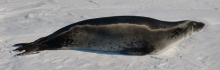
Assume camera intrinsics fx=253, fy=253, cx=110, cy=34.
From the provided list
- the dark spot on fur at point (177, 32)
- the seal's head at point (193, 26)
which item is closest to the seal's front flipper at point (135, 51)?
the dark spot on fur at point (177, 32)

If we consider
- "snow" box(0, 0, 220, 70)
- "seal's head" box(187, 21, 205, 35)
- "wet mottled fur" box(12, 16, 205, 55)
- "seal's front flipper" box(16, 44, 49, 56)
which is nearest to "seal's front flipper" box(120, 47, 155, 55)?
"wet mottled fur" box(12, 16, 205, 55)

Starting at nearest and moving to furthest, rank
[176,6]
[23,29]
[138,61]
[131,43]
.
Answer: [138,61] < [131,43] < [23,29] < [176,6]

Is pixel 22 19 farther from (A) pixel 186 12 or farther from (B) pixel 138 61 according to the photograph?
(A) pixel 186 12

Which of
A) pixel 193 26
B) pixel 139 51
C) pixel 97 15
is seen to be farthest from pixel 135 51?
pixel 97 15

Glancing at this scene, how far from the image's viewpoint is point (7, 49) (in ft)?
12.6

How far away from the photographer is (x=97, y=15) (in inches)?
259

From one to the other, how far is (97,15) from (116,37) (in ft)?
9.29

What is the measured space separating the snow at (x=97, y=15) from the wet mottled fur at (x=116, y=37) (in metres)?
0.14

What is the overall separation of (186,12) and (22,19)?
4.21 m

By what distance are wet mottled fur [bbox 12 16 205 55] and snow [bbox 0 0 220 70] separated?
0.47 ft

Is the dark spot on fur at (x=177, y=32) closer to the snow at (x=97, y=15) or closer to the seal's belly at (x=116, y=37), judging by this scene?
the snow at (x=97, y=15)

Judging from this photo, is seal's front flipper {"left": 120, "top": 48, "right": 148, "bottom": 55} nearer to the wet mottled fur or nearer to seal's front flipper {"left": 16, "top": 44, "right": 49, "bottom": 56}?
the wet mottled fur

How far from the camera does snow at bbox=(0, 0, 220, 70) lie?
3.28 m

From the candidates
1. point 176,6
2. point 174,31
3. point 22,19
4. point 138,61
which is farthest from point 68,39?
point 176,6
